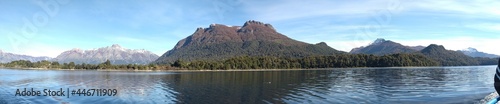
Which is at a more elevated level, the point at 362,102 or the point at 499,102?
the point at 499,102

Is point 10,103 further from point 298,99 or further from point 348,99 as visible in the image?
point 348,99

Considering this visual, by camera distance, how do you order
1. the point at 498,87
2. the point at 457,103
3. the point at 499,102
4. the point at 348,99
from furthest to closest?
1. the point at 348,99
2. the point at 457,103
3. the point at 499,102
4. the point at 498,87

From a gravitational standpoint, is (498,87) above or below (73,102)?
above

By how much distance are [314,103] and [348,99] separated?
5.50 m

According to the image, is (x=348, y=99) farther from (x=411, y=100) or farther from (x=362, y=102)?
(x=411, y=100)

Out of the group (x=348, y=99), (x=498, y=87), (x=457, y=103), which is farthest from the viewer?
(x=348, y=99)

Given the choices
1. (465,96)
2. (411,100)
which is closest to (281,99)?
(411,100)

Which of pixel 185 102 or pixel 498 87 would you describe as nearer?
pixel 498 87

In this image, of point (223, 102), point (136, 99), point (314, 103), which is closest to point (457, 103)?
point (314, 103)

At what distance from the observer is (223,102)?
132 ft

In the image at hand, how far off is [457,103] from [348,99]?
11.2 m

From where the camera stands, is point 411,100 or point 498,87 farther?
point 411,100

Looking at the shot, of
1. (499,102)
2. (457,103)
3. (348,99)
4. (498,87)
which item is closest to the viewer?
(498,87)

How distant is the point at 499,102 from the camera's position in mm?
13039
